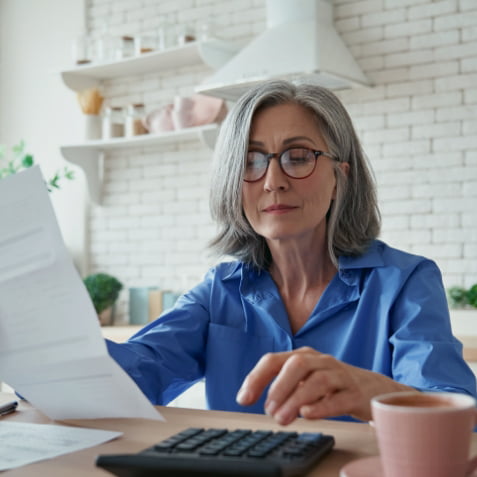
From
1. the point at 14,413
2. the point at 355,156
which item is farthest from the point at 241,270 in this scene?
the point at 14,413

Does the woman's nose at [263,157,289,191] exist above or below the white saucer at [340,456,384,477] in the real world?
above

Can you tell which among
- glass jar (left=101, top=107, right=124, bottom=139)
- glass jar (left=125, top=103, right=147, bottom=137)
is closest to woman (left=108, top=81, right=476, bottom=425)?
glass jar (left=125, top=103, right=147, bottom=137)

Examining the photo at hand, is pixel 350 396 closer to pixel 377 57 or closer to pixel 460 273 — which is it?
pixel 460 273

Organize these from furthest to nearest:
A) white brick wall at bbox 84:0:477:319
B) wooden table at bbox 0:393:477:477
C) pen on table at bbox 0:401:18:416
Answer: white brick wall at bbox 84:0:477:319
pen on table at bbox 0:401:18:416
wooden table at bbox 0:393:477:477

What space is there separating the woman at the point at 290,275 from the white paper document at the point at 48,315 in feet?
1.26

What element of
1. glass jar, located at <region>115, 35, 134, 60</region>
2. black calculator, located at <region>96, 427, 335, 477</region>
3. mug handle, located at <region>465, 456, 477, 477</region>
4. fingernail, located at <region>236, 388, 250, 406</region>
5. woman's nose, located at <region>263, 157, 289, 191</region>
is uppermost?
glass jar, located at <region>115, 35, 134, 60</region>

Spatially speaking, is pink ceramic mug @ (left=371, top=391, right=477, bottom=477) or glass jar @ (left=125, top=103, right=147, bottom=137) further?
glass jar @ (left=125, top=103, right=147, bottom=137)

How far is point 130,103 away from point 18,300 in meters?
3.68

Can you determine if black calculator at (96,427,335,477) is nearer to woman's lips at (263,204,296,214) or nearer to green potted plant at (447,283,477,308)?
woman's lips at (263,204,296,214)

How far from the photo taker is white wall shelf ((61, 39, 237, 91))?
389cm

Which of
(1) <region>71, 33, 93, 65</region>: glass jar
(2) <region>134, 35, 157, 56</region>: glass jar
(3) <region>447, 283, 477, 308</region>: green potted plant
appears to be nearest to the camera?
(3) <region>447, 283, 477, 308</region>: green potted plant

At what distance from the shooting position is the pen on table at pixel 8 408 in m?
1.21

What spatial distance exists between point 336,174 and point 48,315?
96 cm

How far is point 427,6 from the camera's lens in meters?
3.57
